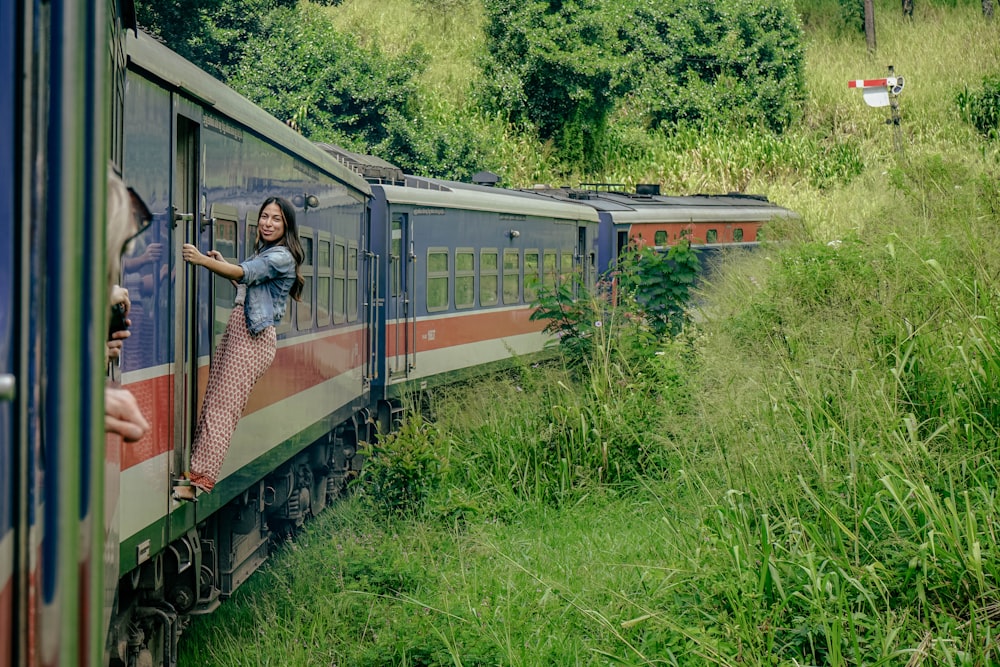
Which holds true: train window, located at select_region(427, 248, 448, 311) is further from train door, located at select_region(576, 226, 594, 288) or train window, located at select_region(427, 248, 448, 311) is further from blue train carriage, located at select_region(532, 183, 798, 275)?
train door, located at select_region(576, 226, 594, 288)

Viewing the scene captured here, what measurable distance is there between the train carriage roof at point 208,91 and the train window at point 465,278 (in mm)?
5019

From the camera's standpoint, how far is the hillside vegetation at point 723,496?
198 inches

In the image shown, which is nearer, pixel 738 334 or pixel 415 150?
pixel 738 334

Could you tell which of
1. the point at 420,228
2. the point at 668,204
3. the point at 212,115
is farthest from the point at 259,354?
the point at 668,204

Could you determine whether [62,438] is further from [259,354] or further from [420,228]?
[420,228]

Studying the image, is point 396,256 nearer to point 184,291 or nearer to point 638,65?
point 184,291

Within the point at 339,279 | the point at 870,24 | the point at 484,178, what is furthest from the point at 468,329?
the point at 870,24

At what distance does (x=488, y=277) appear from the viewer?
1512cm

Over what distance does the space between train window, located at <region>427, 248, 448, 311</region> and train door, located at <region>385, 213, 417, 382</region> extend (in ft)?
1.48

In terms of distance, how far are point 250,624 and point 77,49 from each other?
226 inches

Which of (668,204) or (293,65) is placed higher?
(293,65)

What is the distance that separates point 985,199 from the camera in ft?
29.1

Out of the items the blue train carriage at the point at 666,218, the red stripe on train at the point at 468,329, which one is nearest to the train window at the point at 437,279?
the red stripe on train at the point at 468,329

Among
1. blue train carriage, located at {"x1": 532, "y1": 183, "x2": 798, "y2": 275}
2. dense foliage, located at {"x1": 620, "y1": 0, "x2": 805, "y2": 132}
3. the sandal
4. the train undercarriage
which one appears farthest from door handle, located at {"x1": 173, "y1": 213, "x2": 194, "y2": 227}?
dense foliage, located at {"x1": 620, "y1": 0, "x2": 805, "y2": 132}
